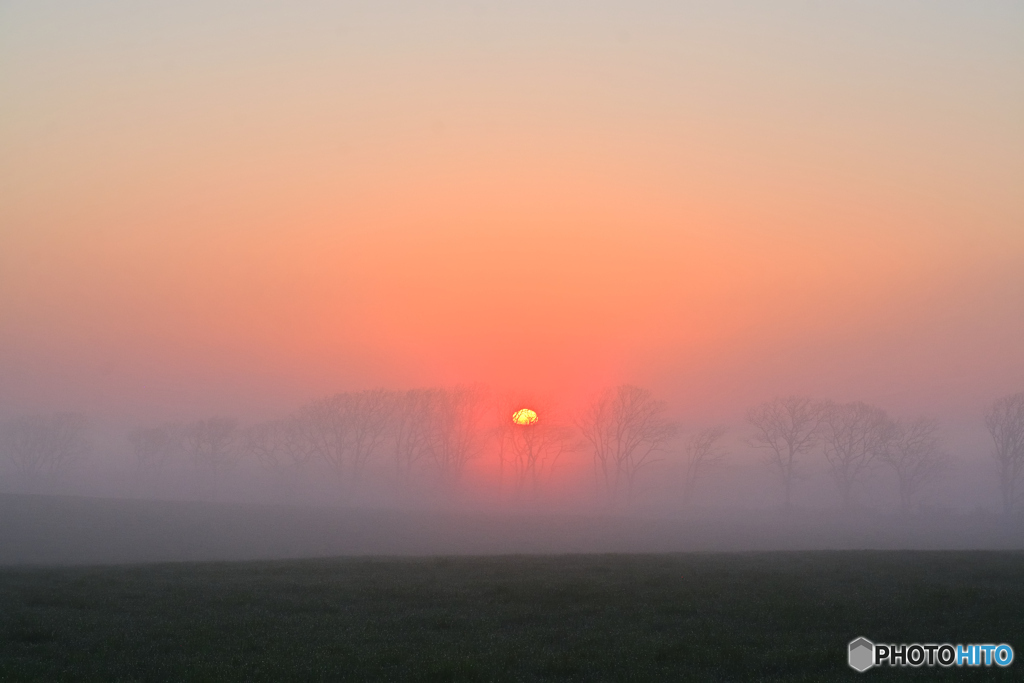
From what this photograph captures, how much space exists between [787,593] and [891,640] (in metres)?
5.34

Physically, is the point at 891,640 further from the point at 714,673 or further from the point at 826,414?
the point at 826,414

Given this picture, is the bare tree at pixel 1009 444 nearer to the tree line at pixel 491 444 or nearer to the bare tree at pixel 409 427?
the tree line at pixel 491 444

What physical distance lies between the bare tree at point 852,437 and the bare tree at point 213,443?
126672 millimetres

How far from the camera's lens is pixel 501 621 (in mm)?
20281

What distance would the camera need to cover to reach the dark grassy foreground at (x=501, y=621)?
51.7 ft

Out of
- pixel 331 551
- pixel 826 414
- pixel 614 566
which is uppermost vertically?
pixel 826 414

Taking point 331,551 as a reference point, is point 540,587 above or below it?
above

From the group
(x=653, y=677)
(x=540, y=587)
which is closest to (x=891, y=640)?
(x=653, y=677)

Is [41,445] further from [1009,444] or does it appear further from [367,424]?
[1009,444]

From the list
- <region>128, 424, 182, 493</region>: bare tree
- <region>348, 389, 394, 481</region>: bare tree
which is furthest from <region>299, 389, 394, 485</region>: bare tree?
<region>128, 424, 182, 493</region>: bare tree

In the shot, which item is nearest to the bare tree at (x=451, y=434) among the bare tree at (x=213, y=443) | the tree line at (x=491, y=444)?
the tree line at (x=491, y=444)

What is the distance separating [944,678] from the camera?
14.8 m

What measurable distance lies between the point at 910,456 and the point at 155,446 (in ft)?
522

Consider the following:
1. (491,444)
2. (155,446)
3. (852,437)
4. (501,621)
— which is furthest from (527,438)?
(501,621)
